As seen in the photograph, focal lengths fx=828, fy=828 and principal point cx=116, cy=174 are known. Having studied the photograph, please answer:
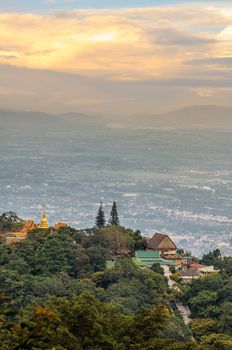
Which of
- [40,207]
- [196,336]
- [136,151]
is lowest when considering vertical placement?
[196,336]

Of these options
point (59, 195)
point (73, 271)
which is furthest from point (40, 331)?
point (59, 195)

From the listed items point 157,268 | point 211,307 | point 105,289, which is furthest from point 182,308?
point 157,268

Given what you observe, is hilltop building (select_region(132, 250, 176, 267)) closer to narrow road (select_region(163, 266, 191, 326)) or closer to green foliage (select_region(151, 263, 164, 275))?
green foliage (select_region(151, 263, 164, 275))

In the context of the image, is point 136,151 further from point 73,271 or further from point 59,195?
point 73,271

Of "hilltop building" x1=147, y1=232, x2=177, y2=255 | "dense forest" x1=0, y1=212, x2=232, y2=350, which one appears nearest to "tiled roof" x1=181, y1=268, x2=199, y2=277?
"dense forest" x1=0, y1=212, x2=232, y2=350

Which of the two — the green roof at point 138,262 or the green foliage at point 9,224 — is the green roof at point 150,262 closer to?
the green roof at point 138,262

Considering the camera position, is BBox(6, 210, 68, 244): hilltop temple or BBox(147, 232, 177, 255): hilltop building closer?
BBox(6, 210, 68, 244): hilltop temple
